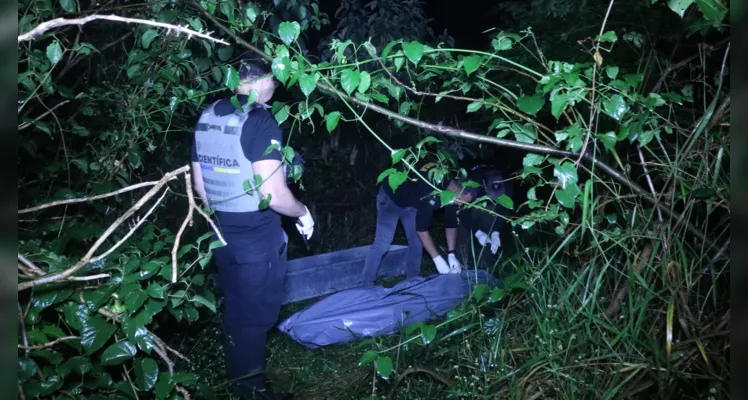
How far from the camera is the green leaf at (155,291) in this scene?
215 centimetres

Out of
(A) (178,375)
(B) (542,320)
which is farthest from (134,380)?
(B) (542,320)

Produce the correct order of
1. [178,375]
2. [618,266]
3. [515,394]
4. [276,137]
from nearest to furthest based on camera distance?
[178,375], [515,394], [618,266], [276,137]

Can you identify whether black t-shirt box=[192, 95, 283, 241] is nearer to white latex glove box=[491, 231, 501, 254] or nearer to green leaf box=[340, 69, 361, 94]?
green leaf box=[340, 69, 361, 94]

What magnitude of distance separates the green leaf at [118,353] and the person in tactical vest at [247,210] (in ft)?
2.96

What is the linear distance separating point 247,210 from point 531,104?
1578 mm

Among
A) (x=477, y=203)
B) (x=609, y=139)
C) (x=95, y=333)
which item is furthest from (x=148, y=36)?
(x=609, y=139)

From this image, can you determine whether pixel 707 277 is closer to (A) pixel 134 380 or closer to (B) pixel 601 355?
(B) pixel 601 355

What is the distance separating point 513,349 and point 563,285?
0.38 m

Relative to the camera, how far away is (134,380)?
2.30 meters

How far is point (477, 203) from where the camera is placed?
2.49 metres

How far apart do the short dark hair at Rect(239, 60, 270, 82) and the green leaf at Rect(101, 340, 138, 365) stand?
4.59 feet

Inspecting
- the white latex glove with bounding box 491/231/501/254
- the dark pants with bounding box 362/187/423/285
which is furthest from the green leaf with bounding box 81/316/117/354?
the white latex glove with bounding box 491/231/501/254

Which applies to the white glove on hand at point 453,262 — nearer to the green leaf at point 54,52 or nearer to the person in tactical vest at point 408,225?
the person in tactical vest at point 408,225

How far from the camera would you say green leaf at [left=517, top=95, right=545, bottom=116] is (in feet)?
6.90
